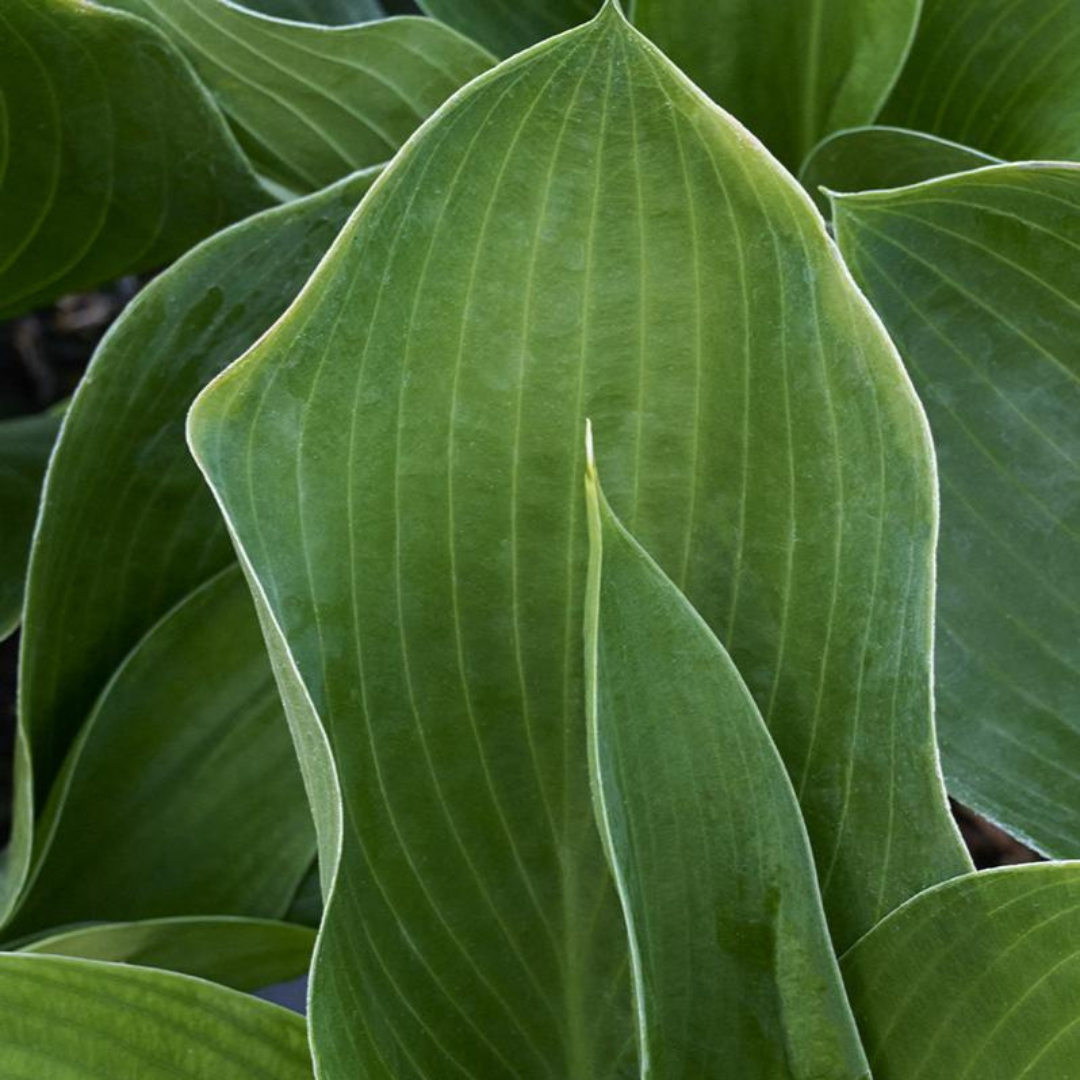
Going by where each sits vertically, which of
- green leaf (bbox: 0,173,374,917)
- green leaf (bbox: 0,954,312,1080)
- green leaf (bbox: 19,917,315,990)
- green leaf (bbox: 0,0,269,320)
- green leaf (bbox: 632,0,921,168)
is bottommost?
green leaf (bbox: 19,917,315,990)

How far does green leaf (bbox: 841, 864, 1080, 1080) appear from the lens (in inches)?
13.6

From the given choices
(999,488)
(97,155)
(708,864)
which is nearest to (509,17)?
(97,155)

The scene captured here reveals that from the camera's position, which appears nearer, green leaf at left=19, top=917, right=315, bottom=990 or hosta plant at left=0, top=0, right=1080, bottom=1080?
hosta plant at left=0, top=0, right=1080, bottom=1080

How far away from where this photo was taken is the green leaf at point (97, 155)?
50cm

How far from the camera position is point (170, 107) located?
0.53 meters

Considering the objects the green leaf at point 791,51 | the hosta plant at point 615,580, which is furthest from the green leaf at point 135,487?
the green leaf at point 791,51

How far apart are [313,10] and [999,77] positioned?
0.29 metres

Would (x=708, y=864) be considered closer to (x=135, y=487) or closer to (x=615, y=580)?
(x=615, y=580)

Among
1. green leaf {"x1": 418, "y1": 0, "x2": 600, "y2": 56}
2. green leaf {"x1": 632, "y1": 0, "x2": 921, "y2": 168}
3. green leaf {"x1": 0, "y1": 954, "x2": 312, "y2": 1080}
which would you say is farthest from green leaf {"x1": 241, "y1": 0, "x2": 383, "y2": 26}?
green leaf {"x1": 0, "y1": 954, "x2": 312, "y2": 1080}

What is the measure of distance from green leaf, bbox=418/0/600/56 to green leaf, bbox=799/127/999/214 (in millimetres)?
132

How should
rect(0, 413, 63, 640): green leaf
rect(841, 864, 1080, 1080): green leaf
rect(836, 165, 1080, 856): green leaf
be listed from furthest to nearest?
rect(0, 413, 63, 640): green leaf < rect(836, 165, 1080, 856): green leaf < rect(841, 864, 1080, 1080): green leaf

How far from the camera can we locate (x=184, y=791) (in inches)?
22.7

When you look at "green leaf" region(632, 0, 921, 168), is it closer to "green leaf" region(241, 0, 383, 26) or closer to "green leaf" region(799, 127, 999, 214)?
"green leaf" region(799, 127, 999, 214)

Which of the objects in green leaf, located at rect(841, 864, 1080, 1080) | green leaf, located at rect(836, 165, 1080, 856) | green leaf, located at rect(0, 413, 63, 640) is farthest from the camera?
green leaf, located at rect(0, 413, 63, 640)
